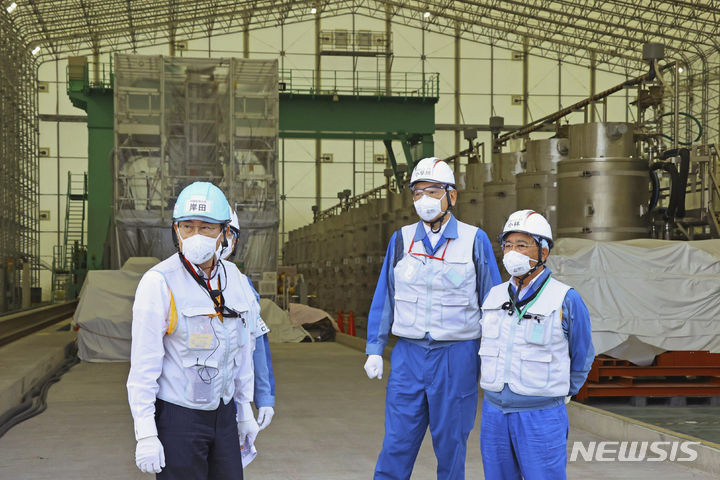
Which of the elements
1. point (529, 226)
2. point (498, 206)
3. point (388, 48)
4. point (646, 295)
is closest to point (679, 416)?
point (646, 295)

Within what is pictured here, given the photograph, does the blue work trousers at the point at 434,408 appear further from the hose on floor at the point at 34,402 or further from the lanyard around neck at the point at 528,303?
the hose on floor at the point at 34,402

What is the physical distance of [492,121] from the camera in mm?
21766

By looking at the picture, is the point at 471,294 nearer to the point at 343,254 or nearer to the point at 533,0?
the point at 343,254

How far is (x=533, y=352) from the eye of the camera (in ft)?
14.3

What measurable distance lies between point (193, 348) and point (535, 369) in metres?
1.66

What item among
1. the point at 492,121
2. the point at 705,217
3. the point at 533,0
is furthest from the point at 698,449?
the point at 533,0

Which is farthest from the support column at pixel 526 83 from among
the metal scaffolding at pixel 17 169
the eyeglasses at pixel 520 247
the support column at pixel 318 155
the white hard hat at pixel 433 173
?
the eyeglasses at pixel 520 247

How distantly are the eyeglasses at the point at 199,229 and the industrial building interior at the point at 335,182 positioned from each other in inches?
150

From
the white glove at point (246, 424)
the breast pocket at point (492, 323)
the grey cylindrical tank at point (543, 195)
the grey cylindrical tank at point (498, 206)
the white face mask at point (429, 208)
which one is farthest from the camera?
the grey cylindrical tank at point (498, 206)

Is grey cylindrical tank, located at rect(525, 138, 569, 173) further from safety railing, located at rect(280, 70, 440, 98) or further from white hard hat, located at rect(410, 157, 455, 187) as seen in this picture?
safety railing, located at rect(280, 70, 440, 98)

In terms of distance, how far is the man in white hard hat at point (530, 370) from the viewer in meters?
4.23

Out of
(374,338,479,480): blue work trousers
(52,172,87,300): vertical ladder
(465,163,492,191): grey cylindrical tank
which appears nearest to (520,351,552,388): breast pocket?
(374,338,479,480): blue work trousers
